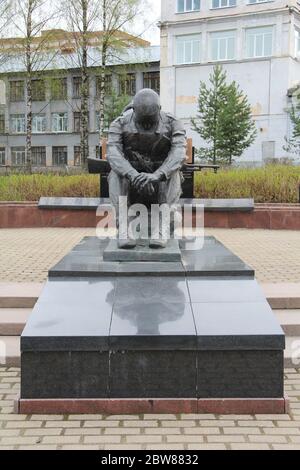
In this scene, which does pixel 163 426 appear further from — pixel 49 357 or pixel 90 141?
pixel 90 141

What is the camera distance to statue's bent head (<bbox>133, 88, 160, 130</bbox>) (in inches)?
193

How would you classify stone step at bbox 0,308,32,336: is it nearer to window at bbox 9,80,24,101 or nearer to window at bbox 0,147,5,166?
window at bbox 0,147,5,166

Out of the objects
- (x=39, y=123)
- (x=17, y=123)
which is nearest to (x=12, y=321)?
(x=39, y=123)

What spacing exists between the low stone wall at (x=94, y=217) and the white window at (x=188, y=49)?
2330cm

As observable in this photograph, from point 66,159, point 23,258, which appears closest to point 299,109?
point 66,159

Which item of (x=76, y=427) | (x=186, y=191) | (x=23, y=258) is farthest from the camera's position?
(x=186, y=191)

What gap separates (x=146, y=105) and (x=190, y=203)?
672 centimetres

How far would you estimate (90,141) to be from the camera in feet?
129

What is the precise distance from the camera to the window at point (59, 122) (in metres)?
41.8

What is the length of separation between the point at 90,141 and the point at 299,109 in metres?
16.0

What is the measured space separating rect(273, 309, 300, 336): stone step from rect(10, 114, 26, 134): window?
40.3 m

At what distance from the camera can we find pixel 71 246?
29.2 feet

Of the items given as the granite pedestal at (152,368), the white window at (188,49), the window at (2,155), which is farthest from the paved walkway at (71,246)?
the window at (2,155)

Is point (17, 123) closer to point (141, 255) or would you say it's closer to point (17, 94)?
point (17, 94)
